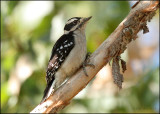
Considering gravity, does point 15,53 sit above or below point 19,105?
above

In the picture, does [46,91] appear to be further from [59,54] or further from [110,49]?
[110,49]

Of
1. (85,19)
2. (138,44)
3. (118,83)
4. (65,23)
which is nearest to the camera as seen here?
(118,83)

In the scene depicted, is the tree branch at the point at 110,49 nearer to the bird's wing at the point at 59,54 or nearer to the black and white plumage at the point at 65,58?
the black and white plumage at the point at 65,58

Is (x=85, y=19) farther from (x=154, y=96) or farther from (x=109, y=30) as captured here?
(x=154, y=96)

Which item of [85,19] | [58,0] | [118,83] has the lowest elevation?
[118,83]

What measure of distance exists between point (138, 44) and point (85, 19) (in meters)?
2.67

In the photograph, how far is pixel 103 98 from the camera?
222 inches

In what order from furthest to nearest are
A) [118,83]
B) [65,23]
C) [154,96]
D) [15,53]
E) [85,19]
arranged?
[15,53]
[154,96]
[65,23]
[85,19]
[118,83]

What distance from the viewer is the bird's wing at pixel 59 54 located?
4.51 m

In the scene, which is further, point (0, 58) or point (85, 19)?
point (0, 58)

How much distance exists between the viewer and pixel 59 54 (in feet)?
15.0

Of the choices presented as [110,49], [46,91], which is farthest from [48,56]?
[110,49]

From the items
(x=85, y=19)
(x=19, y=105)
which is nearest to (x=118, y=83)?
(x=85, y=19)

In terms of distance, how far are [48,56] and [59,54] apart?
98cm
